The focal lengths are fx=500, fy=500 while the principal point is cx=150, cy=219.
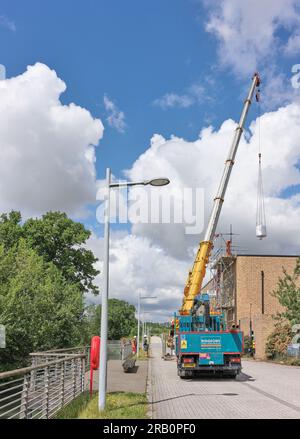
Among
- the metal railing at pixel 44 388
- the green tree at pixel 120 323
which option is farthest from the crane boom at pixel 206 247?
the green tree at pixel 120 323

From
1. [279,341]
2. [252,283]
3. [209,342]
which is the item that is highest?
[252,283]

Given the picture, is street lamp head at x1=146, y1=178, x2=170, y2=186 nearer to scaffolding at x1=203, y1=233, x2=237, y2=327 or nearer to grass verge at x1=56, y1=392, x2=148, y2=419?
grass verge at x1=56, y1=392, x2=148, y2=419

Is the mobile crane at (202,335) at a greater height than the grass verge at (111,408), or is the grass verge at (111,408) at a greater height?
the mobile crane at (202,335)

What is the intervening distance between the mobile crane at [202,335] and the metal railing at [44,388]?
590cm

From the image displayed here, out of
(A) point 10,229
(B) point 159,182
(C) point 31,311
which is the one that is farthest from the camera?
(A) point 10,229

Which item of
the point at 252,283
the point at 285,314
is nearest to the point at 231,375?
the point at 285,314

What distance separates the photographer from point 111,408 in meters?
10.8

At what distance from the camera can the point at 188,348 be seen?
1978cm

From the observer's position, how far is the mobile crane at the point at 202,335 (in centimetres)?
1973

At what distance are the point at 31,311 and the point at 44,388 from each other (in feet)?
58.6

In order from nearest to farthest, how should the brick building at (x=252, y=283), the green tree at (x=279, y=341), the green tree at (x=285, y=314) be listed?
the green tree at (x=285, y=314), the green tree at (x=279, y=341), the brick building at (x=252, y=283)

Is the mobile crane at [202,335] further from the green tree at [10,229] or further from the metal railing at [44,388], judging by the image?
the green tree at [10,229]

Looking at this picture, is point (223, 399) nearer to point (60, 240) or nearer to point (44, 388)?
point (44, 388)

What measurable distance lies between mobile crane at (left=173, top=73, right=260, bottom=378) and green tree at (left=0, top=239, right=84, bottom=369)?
7.49 meters
